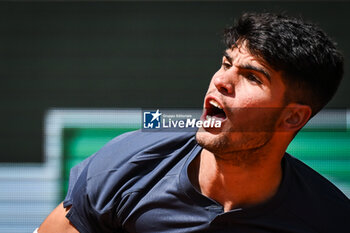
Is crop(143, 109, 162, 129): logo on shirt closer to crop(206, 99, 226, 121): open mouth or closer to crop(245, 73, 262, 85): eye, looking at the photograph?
crop(206, 99, 226, 121): open mouth

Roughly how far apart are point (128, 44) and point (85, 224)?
317 cm

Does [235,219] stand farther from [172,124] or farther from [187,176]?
[172,124]

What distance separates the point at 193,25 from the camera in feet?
16.3

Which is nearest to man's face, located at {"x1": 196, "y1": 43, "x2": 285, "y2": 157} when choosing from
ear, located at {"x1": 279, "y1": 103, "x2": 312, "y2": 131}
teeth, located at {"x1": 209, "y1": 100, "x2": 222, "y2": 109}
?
teeth, located at {"x1": 209, "y1": 100, "x2": 222, "y2": 109}

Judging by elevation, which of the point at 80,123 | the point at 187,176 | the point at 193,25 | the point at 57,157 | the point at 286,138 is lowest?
the point at 57,157

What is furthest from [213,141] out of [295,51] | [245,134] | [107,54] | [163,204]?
[107,54]

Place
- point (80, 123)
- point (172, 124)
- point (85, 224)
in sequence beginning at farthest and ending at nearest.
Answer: point (80, 123) → point (172, 124) → point (85, 224)

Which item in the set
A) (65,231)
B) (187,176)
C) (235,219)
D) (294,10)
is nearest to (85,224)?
(65,231)

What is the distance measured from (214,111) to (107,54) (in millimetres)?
3111

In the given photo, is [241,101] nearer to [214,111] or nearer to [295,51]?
[214,111]

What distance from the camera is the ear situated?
7.07 feet

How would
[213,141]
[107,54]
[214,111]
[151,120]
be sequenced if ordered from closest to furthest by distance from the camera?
[213,141] → [214,111] → [151,120] → [107,54]

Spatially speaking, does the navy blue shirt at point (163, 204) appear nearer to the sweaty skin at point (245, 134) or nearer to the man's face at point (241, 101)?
the sweaty skin at point (245, 134)

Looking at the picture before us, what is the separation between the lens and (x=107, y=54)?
4984 mm
